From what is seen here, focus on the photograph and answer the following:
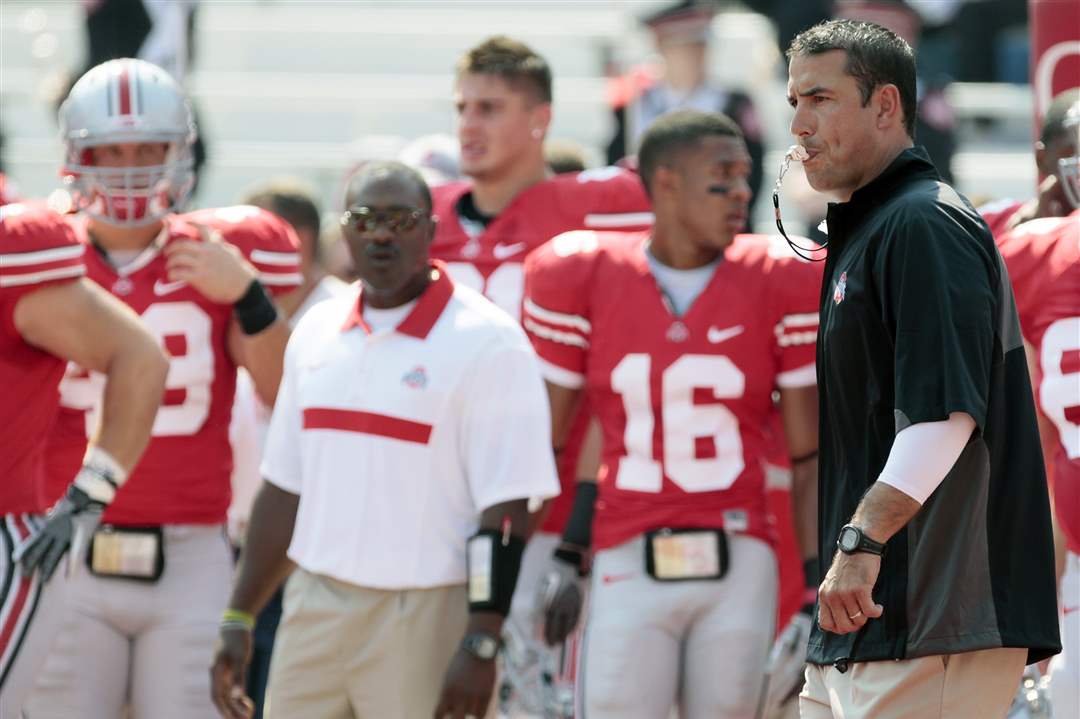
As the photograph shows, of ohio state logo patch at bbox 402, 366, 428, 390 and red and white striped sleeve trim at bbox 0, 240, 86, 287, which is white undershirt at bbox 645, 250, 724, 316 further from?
red and white striped sleeve trim at bbox 0, 240, 86, 287

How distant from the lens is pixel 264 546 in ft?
15.3

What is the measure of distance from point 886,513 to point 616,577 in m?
1.81

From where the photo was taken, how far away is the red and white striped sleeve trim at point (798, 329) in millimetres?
4930

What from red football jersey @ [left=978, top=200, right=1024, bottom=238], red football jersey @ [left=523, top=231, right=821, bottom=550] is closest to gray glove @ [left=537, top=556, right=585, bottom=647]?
red football jersey @ [left=523, top=231, right=821, bottom=550]

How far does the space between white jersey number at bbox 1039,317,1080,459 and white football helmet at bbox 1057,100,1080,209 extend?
17.2 inches

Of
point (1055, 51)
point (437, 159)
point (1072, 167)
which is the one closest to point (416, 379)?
point (1072, 167)

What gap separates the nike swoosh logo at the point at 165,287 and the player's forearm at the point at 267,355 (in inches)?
8.4

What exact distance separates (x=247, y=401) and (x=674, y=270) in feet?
5.11

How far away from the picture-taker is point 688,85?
8242mm

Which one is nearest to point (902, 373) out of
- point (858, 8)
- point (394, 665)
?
point (394, 665)

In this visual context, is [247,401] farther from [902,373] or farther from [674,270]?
[902,373]

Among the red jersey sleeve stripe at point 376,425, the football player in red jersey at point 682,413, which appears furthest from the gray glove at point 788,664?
the red jersey sleeve stripe at point 376,425

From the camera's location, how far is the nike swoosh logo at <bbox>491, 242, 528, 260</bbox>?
18.9 feet

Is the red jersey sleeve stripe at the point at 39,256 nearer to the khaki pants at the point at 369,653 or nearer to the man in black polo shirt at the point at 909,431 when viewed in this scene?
the khaki pants at the point at 369,653
